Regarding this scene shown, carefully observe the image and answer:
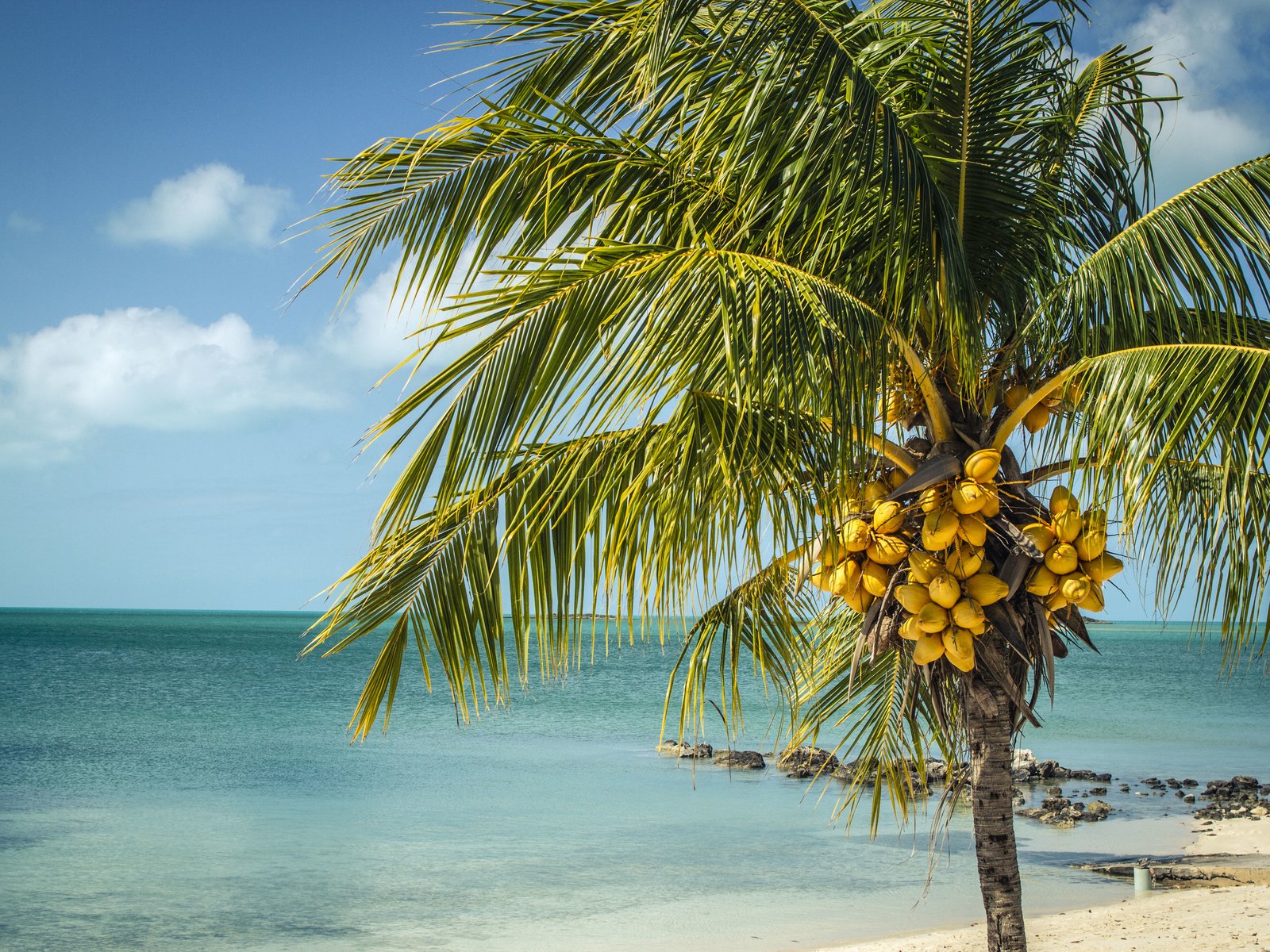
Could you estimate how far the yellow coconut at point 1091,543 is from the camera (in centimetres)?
340

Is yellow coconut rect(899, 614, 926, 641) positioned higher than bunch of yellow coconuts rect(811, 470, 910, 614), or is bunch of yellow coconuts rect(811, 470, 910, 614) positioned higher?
bunch of yellow coconuts rect(811, 470, 910, 614)

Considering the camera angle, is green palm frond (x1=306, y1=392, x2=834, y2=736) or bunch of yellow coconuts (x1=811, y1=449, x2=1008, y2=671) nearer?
green palm frond (x1=306, y1=392, x2=834, y2=736)

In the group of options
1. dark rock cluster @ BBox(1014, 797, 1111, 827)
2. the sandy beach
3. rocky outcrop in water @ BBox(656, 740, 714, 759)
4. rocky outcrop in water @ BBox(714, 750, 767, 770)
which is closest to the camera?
the sandy beach

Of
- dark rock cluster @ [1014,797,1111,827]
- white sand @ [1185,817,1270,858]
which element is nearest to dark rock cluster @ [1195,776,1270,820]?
white sand @ [1185,817,1270,858]

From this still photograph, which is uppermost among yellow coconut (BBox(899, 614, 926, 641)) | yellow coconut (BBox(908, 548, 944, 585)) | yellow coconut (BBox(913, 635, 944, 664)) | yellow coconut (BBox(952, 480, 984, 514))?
yellow coconut (BBox(952, 480, 984, 514))

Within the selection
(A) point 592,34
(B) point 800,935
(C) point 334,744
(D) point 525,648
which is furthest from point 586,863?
(C) point 334,744

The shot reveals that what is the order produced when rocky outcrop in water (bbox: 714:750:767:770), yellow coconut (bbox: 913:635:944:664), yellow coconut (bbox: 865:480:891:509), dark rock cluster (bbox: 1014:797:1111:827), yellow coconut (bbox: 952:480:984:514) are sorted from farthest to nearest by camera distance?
rocky outcrop in water (bbox: 714:750:767:770)
dark rock cluster (bbox: 1014:797:1111:827)
yellow coconut (bbox: 865:480:891:509)
yellow coconut (bbox: 913:635:944:664)
yellow coconut (bbox: 952:480:984:514)

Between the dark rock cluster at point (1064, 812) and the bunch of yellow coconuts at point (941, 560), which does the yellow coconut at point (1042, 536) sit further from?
the dark rock cluster at point (1064, 812)

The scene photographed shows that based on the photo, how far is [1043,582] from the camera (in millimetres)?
3479

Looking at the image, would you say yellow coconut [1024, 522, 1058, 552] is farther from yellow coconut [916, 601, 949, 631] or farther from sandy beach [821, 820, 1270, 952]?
sandy beach [821, 820, 1270, 952]

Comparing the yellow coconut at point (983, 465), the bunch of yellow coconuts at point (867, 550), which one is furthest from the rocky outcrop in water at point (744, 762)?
the yellow coconut at point (983, 465)

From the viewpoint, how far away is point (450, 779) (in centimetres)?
1980

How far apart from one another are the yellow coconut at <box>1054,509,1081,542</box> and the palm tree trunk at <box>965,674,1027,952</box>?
77 cm

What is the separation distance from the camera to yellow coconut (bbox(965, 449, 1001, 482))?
342cm
